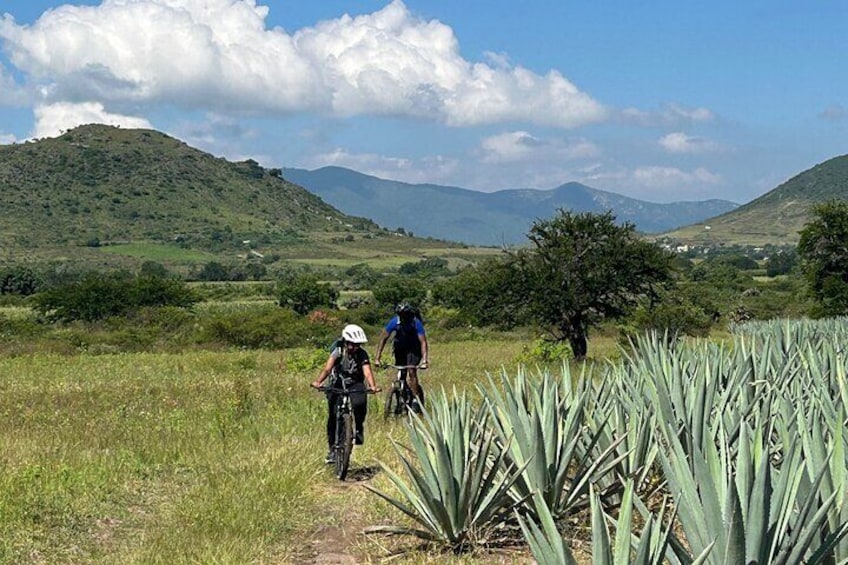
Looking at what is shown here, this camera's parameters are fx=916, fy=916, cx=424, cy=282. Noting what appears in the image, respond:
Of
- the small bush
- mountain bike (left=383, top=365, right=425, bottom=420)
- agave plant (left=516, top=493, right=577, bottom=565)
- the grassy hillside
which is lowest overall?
the small bush

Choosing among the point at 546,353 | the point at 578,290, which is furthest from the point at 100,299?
the point at 578,290

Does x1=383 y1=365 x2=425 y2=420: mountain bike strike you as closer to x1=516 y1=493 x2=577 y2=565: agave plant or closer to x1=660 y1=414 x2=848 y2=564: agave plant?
x1=660 y1=414 x2=848 y2=564: agave plant

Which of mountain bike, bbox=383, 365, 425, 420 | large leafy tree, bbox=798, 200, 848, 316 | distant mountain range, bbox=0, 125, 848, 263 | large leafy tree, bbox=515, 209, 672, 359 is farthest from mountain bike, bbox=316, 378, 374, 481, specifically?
distant mountain range, bbox=0, 125, 848, 263

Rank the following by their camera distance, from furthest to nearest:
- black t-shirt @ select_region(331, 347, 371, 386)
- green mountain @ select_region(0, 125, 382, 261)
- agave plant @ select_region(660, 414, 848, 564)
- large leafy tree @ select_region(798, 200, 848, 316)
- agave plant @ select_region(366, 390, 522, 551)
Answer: green mountain @ select_region(0, 125, 382, 261), large leafy tree @ select_region(798, 200, 848, 316), black t-shirt @ select_region(331, 347, 371, 386), agave plant @ select_region(366, 390, 522, 551), agave plant @ select_region(660, 414, 848, 564)

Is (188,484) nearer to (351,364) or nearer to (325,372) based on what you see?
(325,372)

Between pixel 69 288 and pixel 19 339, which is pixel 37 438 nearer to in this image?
pixel 19 339

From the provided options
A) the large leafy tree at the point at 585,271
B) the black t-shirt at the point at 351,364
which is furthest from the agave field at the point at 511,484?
the large leafy tree at the point at 585,271

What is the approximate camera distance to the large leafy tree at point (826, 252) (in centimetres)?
4156

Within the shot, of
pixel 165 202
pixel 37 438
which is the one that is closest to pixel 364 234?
pixel 165 202

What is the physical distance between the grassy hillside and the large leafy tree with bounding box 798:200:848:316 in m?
88.2

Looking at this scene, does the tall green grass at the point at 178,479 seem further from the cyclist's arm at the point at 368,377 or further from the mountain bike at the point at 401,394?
the cyclist's arm at the point at 368,377

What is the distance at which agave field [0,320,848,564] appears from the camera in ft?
12.7

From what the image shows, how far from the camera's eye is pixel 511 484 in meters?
6.06

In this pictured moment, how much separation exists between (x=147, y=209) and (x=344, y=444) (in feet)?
451
